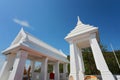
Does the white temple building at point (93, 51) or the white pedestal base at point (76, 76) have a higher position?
the white temple building at point (93, 51)

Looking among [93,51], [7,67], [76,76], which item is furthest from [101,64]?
[7,67]

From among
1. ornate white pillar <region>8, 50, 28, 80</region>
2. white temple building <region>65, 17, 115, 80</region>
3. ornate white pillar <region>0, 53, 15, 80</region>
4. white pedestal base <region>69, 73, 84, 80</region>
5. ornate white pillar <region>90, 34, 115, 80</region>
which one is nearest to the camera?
ornate white pillar <region>90, 34, 115, 80</region>

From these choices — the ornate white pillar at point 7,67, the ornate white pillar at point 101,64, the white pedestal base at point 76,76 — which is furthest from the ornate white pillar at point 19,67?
the ornate white pillar at point 101,64

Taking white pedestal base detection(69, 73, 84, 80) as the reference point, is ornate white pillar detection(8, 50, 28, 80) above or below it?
above

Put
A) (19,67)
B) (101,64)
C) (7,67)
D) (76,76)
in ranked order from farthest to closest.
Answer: (7,67)
(19,67)
(76,76)
(101,64)

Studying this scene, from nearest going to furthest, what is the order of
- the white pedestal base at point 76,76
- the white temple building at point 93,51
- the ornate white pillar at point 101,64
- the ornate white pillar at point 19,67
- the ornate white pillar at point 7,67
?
the ornate white pillar at point 101,64, the white temple building at point 93,51, the white pedestal base at point 76,76, the ornate white pillar at point 19,67, the ornate white pillar at point 7,67

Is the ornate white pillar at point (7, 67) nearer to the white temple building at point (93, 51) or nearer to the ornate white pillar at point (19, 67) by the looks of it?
the ornate white pillar at point (19, 67)

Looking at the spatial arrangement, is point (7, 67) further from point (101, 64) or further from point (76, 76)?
point (101, 64)

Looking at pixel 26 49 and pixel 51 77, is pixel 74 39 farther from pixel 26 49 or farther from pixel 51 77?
pixel 51 77

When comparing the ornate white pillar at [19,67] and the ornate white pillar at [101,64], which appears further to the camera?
the ornate white pillar at [19,67]

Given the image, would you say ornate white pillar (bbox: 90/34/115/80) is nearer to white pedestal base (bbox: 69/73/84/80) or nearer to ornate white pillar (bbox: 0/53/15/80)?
white pedestal base (bbox: 69/73/84/80)

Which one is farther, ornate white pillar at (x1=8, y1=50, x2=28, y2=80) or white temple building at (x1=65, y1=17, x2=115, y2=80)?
ornate white pillar at (x1=8, y1=50, x2=28, y2=80)

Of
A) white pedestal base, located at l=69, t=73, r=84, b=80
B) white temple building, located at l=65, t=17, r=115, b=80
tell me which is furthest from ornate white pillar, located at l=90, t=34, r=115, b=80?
white pedestal base, located at l=69, t=73, r=84, b=80

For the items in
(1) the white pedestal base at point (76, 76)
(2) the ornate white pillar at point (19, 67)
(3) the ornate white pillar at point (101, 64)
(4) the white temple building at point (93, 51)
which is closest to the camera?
(3) the ornate white pillar at point (101, 64)
